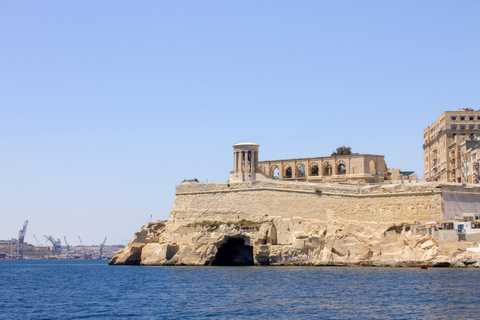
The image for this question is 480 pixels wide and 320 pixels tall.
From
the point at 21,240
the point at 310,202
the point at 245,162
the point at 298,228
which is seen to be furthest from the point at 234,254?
the point at 21,240

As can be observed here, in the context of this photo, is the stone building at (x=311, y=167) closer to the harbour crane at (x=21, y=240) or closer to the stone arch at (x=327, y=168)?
the stone arch at (x=327, y=168)

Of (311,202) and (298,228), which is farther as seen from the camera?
(311,202)

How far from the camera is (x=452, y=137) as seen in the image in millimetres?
68062

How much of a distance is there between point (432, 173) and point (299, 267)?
32.5 m

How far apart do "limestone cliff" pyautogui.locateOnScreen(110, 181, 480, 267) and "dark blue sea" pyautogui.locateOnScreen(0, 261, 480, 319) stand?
10.3ft

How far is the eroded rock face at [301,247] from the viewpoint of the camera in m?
45.5

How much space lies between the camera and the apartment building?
65812 mm

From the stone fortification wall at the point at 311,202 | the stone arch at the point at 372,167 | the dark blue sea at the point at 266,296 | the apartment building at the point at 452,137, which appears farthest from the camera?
the apartment building at the point at 452,137

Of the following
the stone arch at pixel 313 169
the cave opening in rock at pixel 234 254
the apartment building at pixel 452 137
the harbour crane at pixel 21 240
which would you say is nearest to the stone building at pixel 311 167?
the stone arch at pixel 313 169

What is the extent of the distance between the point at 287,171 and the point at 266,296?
35.4 meters

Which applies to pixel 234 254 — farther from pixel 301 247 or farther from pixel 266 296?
pixel 266 296

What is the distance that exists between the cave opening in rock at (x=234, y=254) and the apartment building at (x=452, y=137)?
76.5 feet

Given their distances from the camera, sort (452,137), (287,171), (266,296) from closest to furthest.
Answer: (266,296)
(287,171)
(452,137)

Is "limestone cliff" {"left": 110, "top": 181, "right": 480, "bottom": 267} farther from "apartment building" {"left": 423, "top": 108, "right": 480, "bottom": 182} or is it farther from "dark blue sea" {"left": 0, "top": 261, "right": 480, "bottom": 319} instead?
"apartment building" {"left": 423, "top": 108, "right": 480, "bottom": 182}
